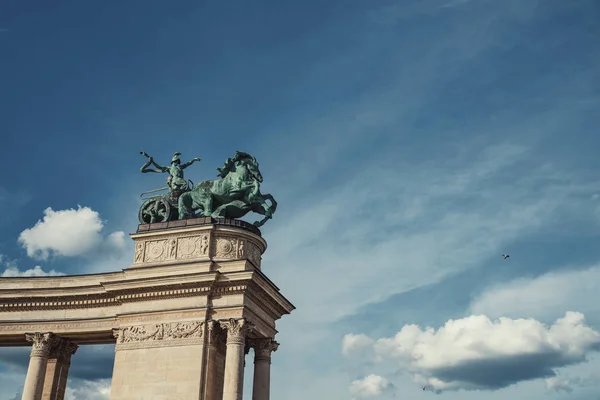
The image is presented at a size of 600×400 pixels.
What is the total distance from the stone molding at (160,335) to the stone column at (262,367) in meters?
4.38

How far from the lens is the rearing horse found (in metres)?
40.9

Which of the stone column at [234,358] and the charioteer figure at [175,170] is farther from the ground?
the charioteer figure at [175,170]

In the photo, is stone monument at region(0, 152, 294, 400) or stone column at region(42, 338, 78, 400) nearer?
stone monument at region(0, 152, 294, 400)

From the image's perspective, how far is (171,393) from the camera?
116 feet

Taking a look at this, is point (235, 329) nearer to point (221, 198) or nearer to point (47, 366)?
point (221, 198)

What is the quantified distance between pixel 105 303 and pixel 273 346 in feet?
30.9

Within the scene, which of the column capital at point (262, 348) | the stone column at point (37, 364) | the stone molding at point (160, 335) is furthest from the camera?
the column capital at point (262, 348)

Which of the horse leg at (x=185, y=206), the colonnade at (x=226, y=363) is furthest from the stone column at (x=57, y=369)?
the horse leg at (x=185, y=206)

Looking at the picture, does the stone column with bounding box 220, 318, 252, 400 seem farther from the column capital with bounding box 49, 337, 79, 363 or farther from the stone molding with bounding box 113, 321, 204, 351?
the column capital with bounding box 49, 337, 79, 363

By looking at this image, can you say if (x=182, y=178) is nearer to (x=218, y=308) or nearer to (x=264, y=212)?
(x=264, y=212)

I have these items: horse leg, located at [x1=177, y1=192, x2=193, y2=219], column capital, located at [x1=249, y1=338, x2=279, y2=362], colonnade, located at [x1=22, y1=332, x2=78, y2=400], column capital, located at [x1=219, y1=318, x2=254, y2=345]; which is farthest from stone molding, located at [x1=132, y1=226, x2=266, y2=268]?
colonnade, located at [x1=22, y1=332, x2=78, y2=400]

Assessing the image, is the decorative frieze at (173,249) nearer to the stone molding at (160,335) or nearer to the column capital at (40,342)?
the stone molding at (160,335)

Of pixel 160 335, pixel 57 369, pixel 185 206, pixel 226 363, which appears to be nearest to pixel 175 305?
pixel 160 335

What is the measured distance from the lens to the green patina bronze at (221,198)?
134 feet
